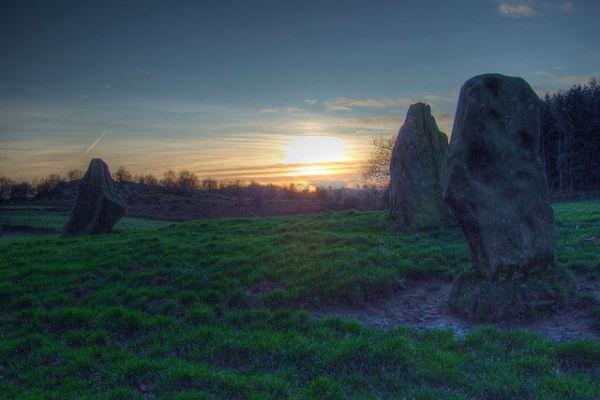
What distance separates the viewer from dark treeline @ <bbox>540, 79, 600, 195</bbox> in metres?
57.2

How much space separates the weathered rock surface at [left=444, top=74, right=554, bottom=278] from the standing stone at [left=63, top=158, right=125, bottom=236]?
1905cm

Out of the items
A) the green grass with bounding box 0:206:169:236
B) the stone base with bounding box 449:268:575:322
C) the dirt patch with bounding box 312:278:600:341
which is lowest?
the dirt patch with bounding box 312:278:600:341

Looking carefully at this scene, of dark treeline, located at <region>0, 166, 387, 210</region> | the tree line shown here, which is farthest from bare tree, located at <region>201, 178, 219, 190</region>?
the tree line

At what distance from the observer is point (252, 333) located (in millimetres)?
10688

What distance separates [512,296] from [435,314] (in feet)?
5.87

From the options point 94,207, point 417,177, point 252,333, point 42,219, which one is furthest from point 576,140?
point 252,333

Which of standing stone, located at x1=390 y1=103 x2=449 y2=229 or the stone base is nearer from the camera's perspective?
the stone base

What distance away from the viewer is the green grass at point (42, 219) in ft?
122

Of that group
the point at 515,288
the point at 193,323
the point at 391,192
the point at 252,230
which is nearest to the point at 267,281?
the point at 193,323

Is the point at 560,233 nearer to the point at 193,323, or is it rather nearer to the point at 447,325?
the point at 447,325

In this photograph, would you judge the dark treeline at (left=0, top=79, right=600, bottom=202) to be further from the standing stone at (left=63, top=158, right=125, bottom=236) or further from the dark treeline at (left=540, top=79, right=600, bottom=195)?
the standing stone at (left=63, top=158, right=125, bottom=236)

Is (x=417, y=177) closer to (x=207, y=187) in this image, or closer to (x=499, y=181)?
(x=499, y=181)

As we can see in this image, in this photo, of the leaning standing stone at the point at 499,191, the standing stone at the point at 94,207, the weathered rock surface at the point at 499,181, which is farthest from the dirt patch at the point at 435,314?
the standing stone at the point at 94,207

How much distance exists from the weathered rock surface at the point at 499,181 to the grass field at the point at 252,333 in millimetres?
2334
